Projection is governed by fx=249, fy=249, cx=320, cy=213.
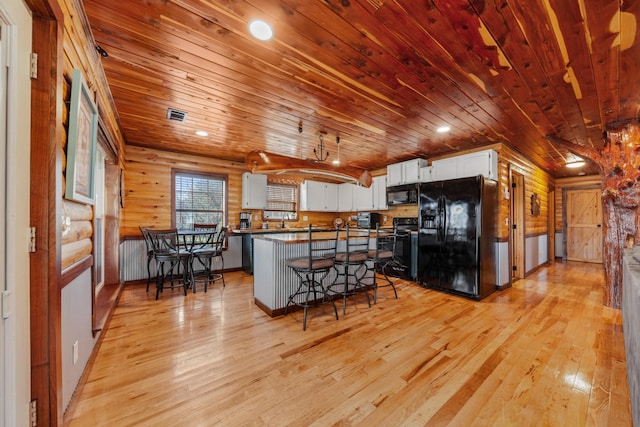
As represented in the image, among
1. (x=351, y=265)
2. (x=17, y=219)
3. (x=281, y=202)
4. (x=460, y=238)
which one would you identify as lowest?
(x=351, y=265)

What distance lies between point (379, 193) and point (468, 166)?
80.9 inches

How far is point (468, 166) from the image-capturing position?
162 inches

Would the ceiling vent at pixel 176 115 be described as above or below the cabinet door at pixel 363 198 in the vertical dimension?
above

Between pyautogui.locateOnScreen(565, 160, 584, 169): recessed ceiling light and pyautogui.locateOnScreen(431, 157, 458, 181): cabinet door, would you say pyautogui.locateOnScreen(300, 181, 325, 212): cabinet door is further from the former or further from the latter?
pyautogui.locateOnScreen(565, 160, 584, 169): recessed ceiling light

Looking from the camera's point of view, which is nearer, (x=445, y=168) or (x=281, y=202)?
(x=445, y=168)

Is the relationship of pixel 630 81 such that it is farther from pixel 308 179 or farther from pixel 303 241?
pixel 308 179

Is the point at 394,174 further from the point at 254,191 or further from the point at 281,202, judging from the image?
the point at 254,191

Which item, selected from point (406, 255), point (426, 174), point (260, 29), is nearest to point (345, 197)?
point (426, 174)

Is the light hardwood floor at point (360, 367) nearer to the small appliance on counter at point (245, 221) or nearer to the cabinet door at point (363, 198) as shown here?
the small appliance on counter at point (245, 221)

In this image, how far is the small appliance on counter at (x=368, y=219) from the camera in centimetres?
594

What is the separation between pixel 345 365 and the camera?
2.00 metres

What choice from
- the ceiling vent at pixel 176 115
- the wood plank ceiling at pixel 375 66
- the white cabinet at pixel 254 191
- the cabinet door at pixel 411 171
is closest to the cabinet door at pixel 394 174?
the cabinet door at pixel 411 171

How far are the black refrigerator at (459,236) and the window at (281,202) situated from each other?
330 cm

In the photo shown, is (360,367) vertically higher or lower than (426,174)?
lower
